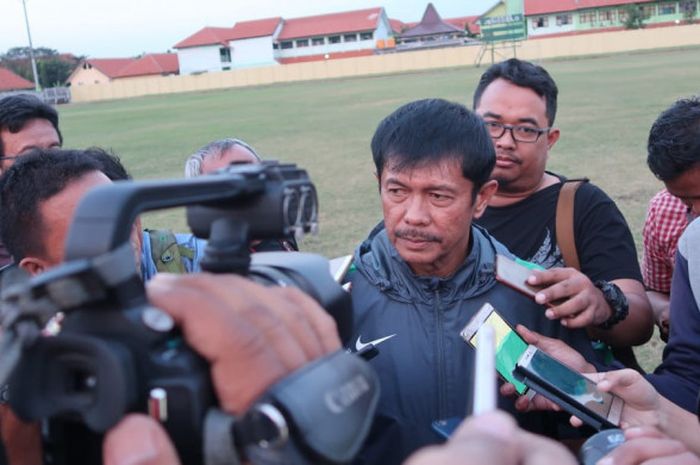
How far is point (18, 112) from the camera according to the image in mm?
4375

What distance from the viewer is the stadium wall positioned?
51688 millimetres

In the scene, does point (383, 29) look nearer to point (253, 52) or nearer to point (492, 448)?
point (253, 52)

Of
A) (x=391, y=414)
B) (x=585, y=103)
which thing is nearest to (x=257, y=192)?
(x=391, y=414)

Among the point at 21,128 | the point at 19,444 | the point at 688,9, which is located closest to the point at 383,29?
the point at 688,9

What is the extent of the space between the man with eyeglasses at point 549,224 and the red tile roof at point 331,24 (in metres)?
81.4

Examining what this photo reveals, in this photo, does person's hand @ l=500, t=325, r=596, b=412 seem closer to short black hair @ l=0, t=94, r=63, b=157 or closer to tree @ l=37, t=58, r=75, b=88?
short black hair @ l=0, t=94, r=63, b=157

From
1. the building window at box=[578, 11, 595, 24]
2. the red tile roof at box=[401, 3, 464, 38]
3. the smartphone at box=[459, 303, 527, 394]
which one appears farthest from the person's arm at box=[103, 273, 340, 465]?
the red tile roof at box=[401, 3, 464, 38]

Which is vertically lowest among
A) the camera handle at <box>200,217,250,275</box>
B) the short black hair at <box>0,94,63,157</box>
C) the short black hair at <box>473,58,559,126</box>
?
the camera handle at <box>200,217,250,275</box>

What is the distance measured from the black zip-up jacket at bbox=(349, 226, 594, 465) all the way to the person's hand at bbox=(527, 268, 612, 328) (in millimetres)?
90

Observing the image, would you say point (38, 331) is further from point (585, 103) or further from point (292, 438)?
point (585, 103)

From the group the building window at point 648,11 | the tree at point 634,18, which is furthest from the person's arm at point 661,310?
the building window at point 648,11

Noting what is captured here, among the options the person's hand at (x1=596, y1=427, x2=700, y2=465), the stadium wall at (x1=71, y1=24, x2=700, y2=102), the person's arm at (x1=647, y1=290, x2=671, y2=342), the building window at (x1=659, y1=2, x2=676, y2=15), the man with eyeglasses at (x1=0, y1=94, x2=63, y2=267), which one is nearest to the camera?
the person's hand at (x1=596, y1=427, x2=700, y2=465)

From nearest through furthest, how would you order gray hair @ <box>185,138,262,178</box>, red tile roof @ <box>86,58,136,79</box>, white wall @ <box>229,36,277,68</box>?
gray hair @ <box>185,138,262,178</box> → red tile roof @ <box>86,58,136,79</box> → white wall @ <box>229,36,277,68</box>

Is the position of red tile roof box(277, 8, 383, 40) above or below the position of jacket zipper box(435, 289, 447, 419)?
above
